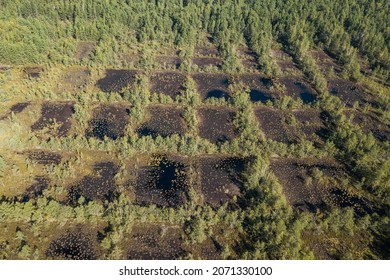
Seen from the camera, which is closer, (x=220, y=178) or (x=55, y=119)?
(x=220, y=178)

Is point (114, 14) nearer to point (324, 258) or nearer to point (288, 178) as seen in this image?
point (288, 178)

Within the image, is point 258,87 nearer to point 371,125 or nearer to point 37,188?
point 371,125

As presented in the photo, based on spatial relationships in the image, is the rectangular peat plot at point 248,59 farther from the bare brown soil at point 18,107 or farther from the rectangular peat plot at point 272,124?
the bare brown soil at point 18,107

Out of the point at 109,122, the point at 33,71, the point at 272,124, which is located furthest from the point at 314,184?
the point at 33,71

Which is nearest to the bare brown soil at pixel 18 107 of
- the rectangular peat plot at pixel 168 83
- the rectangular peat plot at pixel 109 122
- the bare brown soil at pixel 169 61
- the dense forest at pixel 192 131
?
the dense forest at pixel 192 131

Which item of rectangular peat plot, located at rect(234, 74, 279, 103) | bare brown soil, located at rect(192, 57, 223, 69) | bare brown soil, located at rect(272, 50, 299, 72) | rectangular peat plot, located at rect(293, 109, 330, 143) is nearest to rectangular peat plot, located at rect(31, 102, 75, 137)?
bare brown soil, located at rect(192, 57, 223, 69)

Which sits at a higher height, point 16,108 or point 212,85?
point 212,85

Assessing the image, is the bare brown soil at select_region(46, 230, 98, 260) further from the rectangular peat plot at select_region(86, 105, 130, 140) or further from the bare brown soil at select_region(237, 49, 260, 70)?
the bare brown soil at select_region(237, 49, 260, 70)
